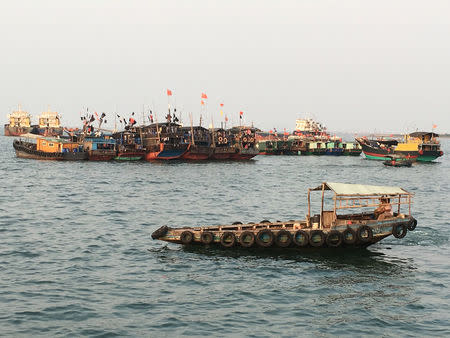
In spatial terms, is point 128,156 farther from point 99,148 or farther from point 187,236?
point 187,236

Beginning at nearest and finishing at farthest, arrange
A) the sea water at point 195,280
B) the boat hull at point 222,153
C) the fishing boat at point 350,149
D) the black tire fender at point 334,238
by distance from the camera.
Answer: the sea water at point 195,280 → the black tire fender at point 334,238 → the boat hull at point 222,153 → the fishing boat at point 350,149

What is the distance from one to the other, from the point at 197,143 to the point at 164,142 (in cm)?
925

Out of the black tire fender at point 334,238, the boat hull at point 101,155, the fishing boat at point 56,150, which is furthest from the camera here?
the boat hull at point 101,155

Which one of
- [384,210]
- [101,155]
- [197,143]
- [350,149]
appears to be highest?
[197,143]

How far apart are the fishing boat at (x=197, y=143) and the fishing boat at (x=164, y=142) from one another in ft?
5.75

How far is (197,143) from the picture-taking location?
10612 centimetres

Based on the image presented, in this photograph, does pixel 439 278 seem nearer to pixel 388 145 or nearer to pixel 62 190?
pixel 62 190

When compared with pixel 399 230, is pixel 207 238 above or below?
below

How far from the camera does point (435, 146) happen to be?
10838cm

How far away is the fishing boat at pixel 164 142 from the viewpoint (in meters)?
96.0

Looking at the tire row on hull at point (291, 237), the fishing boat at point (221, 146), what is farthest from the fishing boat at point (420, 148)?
the tire row on hull at point (291, 237)

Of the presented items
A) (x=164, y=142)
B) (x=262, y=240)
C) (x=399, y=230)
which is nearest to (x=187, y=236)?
(x=262, y=240)

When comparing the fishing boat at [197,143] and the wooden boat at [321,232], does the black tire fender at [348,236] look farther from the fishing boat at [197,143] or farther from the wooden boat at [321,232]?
the fishing boat at [197,143]

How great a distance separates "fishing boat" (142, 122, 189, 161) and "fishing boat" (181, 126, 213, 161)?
1751 mm
